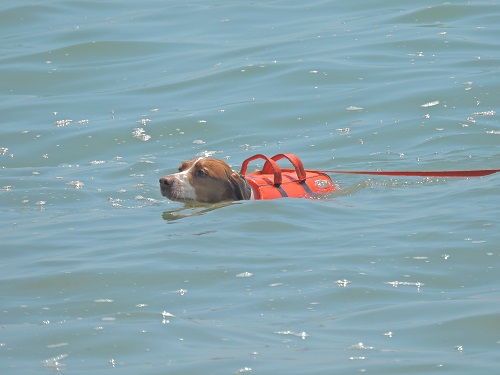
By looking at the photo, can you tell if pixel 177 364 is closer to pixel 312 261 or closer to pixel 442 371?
pixel 442 371

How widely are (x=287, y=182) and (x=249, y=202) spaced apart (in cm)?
59

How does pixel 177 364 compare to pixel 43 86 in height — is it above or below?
below

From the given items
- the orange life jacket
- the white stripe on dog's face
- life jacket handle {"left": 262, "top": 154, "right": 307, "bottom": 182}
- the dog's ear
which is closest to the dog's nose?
the white stripe on dog's face

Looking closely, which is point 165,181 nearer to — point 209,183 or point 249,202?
point 209,183

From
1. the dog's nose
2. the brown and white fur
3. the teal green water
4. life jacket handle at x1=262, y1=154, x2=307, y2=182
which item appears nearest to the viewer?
the teal green water

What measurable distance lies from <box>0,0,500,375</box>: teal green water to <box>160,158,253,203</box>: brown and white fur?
0.17 m

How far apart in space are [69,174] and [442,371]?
6.78 metres

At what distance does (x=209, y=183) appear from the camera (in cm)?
1006

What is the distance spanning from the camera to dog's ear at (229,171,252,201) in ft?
32.8

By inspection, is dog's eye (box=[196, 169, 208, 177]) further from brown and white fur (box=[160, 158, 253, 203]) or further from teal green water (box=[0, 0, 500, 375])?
teal green water (box=[0, 0, 500, 375])

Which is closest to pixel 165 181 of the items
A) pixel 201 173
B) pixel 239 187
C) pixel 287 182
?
pixel 201 173

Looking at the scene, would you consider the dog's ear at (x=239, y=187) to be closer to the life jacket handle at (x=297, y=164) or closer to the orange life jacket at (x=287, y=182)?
the orange life jacket at (x=287, y=182)

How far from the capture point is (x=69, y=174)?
1191 centimetres

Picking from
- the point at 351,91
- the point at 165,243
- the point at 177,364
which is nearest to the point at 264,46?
the point at 351,91
